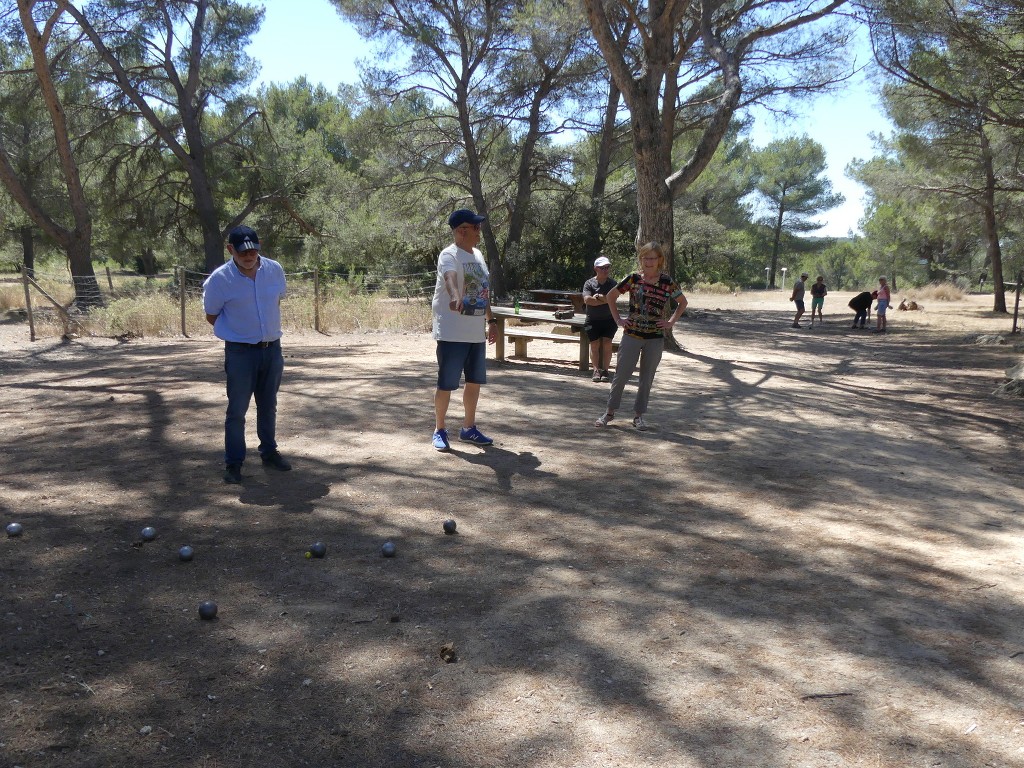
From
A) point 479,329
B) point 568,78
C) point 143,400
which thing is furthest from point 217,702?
point 568,78

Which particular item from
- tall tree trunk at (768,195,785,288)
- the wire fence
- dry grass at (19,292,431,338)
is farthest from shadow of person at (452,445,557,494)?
tall tree trunk at (768,195,785,288)

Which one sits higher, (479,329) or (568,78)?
(568,78)

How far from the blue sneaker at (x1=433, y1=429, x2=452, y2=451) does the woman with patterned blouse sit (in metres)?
1.65

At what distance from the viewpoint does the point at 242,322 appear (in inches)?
215

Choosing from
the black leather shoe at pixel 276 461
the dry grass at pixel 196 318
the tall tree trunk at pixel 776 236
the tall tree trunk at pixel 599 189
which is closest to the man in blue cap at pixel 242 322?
the black leather shoe at pixel 276 461

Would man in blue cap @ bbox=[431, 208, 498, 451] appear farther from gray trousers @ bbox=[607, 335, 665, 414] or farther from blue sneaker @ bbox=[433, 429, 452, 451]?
gray trousers @ bbox=[607, 335, 665, 414]

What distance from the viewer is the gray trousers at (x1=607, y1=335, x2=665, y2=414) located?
23.9 ft

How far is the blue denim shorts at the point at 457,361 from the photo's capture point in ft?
20.7

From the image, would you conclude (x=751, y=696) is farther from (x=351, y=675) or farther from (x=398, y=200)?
(x=398, y=200)

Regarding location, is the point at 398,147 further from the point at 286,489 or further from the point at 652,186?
the point at 286,489

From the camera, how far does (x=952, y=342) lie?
1909 centimetres

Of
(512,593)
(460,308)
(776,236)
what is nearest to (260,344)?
(460,308)

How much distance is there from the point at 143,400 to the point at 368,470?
3572 mm

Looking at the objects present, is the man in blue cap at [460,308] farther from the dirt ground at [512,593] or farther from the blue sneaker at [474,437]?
the dirt ground at [512,593]
